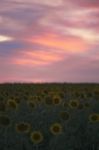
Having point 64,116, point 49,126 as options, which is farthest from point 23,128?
point 64,116

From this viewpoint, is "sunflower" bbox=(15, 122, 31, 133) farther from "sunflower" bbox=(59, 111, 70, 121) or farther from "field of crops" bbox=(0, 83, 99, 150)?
"sunflower" bbox=(59, 111, 70, 121)

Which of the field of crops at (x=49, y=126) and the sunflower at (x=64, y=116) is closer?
the field of crops at (x=49, y=126)

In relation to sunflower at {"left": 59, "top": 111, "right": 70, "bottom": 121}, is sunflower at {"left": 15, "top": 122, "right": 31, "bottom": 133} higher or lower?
lower

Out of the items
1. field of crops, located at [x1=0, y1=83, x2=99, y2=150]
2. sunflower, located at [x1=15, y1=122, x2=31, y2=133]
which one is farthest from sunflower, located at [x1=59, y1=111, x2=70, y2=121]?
sunflower, located at [x1=15, y1=122, x2=31, y2=133]

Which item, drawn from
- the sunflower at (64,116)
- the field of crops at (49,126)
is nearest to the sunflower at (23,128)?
the field of crops at (49,126)

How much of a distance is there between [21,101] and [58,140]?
3978 mm

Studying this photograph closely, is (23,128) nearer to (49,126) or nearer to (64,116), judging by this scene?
(49,126)

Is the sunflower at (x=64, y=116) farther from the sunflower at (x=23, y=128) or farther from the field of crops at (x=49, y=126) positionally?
the sunflower at (x=23, y=128)

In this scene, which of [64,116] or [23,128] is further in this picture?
[64,116]

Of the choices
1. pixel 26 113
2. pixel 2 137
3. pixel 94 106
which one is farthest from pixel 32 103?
pixel 2 137

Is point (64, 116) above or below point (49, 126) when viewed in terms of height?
above

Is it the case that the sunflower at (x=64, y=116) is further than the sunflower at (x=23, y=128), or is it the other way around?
the sunflower at (x=64, y=116)

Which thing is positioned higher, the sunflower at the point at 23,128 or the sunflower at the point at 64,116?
the sunflower at the point at 64,116

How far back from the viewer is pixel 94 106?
489 inches
